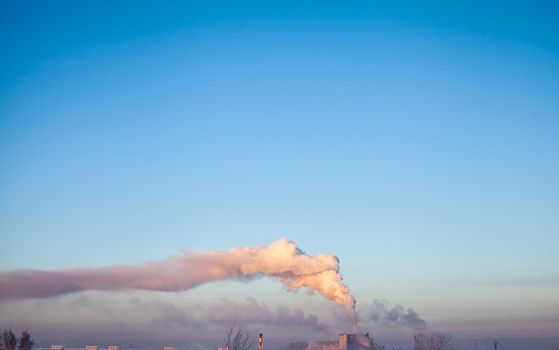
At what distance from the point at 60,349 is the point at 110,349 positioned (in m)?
11.8

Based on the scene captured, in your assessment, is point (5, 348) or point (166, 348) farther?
point (166, 348)

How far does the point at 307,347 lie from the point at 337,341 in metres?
11.5

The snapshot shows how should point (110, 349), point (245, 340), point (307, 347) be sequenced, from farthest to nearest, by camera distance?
point (307, 347) → point (110, 349) → point (245, 340)

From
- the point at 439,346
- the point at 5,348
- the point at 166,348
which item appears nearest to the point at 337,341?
the point at 439,346

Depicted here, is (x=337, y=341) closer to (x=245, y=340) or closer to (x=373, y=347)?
(x=373, y=347)

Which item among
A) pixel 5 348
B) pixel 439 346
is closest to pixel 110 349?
pixel 5 348

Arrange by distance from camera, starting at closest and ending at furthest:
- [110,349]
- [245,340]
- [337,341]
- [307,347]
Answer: [245,340] → [110,349] → [337,341] → [307,347]

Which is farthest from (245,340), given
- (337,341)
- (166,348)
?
(337,341)

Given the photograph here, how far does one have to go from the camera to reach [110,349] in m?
101

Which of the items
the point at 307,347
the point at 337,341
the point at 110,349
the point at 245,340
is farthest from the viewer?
the point at 307,347

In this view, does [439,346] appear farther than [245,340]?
Yes

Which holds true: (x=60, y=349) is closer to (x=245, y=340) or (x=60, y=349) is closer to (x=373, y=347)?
(x=245, y=340)

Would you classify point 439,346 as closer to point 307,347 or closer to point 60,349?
point 307,347

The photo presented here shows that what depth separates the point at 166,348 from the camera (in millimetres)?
104438
